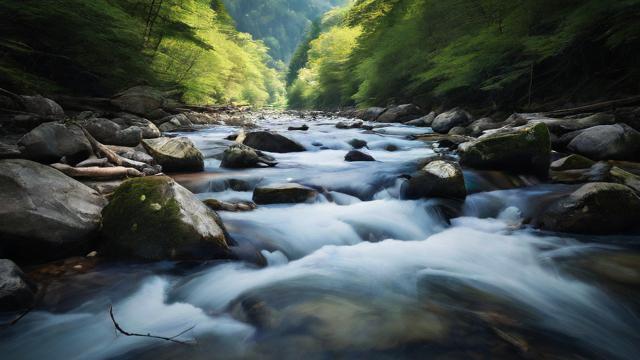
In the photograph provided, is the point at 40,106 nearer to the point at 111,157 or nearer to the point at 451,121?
the point at 111,157

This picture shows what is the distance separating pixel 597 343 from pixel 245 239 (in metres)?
2.65

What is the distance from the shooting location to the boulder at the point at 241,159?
652cm

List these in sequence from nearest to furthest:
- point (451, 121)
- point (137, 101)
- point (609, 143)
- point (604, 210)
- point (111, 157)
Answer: point (604, 210)
point (111, 157)
point (609, 143)
point (137, 101)
point (451, 121)

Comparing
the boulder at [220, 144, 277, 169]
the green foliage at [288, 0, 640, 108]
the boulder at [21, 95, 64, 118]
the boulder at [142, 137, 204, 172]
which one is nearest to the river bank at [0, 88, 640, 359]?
the boulder at [142, 137, 204, 172]

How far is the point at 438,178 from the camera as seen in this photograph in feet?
15.1

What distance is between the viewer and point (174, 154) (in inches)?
228

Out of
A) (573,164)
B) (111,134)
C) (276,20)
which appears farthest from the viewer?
(276,20)

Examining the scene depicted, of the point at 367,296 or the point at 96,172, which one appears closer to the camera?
the point at 367,296

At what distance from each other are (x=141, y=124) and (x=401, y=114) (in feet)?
40.1

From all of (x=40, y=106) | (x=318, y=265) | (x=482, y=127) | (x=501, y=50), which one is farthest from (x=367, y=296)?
(x=501, y=50)

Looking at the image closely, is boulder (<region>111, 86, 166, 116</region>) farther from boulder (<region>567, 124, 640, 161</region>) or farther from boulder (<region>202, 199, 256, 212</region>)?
boulder (<region>567, 124, 640, 161</region>)

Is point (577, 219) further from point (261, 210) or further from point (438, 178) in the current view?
point (261, 210)

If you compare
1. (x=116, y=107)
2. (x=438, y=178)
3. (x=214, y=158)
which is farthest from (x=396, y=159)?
(x=116, y=107)

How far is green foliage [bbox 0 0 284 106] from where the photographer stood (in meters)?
7.89
